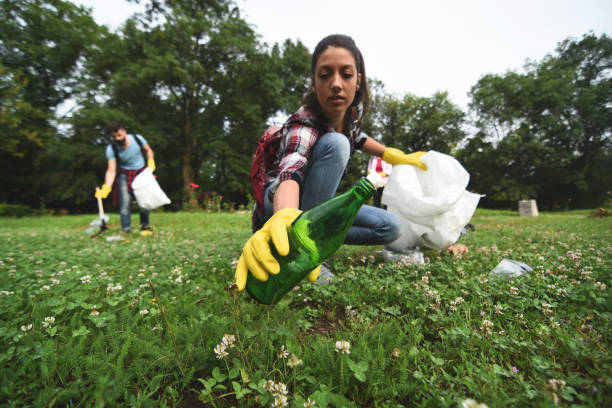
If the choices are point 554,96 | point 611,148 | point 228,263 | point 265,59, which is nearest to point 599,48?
point 554,96

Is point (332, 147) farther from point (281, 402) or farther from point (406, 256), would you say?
point (281, 402)

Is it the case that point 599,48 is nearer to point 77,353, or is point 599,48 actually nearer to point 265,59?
point 265,59

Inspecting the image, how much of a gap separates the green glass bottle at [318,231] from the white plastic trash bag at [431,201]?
1.50 meters

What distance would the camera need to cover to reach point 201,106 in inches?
797

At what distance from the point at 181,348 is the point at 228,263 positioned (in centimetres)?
140

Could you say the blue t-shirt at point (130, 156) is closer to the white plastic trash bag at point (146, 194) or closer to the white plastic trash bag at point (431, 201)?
the white plastic trash bag at point (146, 194)

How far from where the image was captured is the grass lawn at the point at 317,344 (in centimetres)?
84

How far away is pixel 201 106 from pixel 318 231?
2213cm

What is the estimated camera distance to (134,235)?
501cm

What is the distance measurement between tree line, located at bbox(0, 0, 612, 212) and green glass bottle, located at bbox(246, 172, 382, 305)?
11186 mm

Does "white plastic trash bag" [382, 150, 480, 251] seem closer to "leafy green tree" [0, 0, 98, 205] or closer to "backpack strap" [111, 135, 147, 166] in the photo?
"backpack strap" [111, 135, 147, 166]

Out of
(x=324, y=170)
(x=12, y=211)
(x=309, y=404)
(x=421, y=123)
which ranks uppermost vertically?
Result: (x=421, y=123)

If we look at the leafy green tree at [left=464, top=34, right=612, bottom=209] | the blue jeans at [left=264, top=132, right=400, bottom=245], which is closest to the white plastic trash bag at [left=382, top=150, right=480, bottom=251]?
the blue jeans at [left=264, top=132, right=400, bottom=245]

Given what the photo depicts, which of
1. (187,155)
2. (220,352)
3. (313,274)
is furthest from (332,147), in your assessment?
(187,155)
